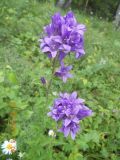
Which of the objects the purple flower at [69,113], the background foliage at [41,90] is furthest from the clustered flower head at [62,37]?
the background foliage at [41,90]

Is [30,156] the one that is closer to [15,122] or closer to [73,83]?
[15,122]

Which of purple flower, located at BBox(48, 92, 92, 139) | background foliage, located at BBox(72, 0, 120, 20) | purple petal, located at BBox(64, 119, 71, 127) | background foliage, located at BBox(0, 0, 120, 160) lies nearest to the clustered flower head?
purple flower, located at BBox(48, 92, 92, 139)

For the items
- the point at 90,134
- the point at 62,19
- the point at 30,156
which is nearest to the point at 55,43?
the point at 62,19

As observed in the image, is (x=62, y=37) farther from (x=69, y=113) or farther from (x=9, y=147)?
(x=9, y=147)

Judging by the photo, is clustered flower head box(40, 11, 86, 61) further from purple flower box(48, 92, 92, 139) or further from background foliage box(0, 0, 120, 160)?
background foliage box(0, 0, 120, 160)

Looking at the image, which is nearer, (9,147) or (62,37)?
(62,37)

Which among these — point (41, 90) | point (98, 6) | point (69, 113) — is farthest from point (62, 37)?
point (98, 6)
